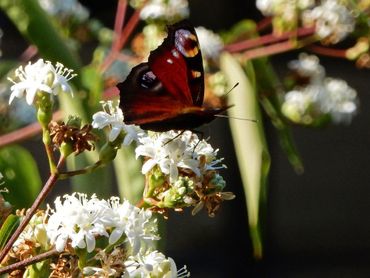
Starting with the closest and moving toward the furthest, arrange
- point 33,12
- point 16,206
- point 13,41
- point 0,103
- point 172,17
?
point 16,206
point 33,12
point 0,103
point 172,17
point 13,41

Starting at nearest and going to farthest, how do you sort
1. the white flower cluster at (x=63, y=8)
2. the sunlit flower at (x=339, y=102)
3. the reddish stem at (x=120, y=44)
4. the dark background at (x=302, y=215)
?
the reddish stem at (x=120, y=44), the white flower cluster at (x=63, y=8), the sunlit flower at (x=339, y=102), the dark background at (x=302, y=215)

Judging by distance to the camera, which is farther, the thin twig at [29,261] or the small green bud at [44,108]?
the small green bud at [44,108]

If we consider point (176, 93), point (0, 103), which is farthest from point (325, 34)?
point (176, 93)

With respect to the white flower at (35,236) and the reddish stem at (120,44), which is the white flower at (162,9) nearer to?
the reddish stem at (120,44)

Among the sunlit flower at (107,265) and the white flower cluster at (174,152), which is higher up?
the white flower cluster at (174,152)

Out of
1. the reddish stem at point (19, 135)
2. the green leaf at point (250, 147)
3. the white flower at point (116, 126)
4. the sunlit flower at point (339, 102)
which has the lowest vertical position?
the sunlit flower at point (339, 102)

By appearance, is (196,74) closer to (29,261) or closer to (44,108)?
(44,108)

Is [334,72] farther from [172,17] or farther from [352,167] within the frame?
[172,17]

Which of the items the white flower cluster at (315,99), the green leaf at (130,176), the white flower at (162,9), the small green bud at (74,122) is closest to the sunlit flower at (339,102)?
the white flower cluster at (315,99)
